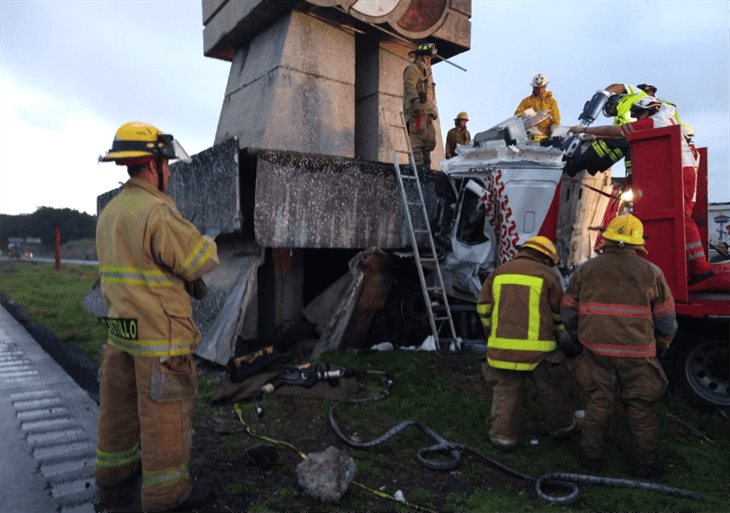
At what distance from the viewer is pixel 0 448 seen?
11.8 feet

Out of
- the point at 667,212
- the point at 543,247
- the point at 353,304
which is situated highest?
the point at 667,212

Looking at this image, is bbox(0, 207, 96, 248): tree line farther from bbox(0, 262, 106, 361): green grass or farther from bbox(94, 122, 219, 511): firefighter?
bbox(94, 122, 219, 511): firefighter

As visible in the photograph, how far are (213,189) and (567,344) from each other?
411cm

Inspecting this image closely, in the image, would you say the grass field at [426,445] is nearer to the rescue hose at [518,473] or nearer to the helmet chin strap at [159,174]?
the rescue hose at [518,473]

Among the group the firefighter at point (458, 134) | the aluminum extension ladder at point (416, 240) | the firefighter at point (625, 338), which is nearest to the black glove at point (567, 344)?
the firefighter at point (625, 338)

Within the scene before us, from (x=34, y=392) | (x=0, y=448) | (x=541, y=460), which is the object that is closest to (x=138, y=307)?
(x=0, y=448)

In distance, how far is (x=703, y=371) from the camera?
4695mm

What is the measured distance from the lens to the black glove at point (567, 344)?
4117 mm

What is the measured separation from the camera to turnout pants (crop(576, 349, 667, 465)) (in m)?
3.55

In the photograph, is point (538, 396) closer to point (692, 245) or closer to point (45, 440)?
point (692, 245)

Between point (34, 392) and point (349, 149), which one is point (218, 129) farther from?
point (34, 392)

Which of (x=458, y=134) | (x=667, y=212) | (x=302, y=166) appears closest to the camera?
(x=667, y=212)

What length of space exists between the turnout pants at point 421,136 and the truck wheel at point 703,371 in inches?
178

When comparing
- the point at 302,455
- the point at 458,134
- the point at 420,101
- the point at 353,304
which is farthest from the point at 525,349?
the point at 458,134
